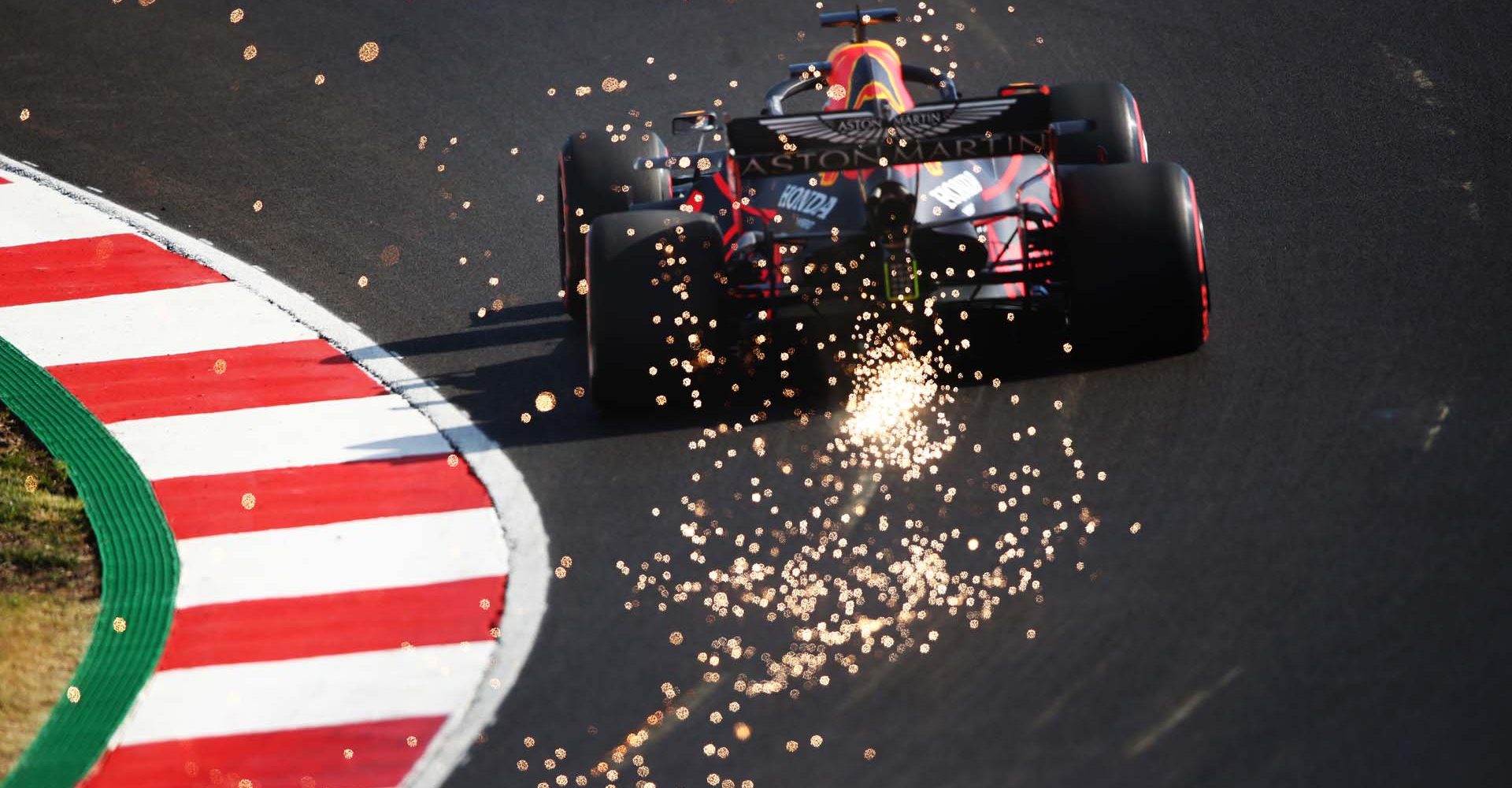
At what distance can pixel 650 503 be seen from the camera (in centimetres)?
795

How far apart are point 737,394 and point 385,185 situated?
439cm

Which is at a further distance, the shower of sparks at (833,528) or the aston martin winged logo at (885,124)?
the aston martin winged logo at (885,124)

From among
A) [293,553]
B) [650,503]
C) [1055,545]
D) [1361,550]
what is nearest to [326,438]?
[293,553]

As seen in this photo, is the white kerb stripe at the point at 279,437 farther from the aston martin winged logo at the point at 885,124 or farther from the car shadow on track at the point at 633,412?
the aston martin winged logo at the point at 885,124

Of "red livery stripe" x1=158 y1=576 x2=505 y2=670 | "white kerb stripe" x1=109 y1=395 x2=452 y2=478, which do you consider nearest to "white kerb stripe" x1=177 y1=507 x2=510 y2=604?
"red livery stripe" x1=158 y1=576 x2=505 y2=670

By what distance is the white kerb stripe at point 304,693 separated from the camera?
6.54 meters

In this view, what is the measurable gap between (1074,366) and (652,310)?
5.90 feet

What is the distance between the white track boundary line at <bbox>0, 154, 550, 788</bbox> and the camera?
21.0ft

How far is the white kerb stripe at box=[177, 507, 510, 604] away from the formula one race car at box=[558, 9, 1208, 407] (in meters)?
1.16

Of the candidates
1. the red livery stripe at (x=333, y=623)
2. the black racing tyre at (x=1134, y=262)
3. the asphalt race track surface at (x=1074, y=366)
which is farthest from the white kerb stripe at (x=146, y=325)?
the black racing tyre at (x=1134, y=262)

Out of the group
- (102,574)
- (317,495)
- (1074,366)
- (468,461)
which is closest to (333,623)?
(102,574)

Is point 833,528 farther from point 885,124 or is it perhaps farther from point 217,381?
point 217,381

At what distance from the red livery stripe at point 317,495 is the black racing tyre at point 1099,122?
3674 millimetres

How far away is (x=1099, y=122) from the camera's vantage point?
1039 cm
